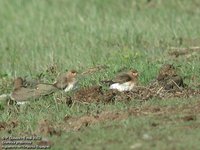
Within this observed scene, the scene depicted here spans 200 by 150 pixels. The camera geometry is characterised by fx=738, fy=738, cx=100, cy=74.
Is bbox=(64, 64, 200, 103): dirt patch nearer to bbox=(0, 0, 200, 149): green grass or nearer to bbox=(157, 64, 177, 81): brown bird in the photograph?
bbox=(157, 64, 177, 81): brown bird

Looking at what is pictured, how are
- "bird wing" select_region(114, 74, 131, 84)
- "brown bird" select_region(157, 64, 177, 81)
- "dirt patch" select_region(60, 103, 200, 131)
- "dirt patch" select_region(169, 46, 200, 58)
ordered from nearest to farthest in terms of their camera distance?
1. "dirt patch" select_region(60, 103, 200, 131)
2. "bird wing" select_region(114, 74, 131, 84)
3. "brown bird" select_region(157, 64, 177, 81)
4. "dirt patch" select_region(169, 46, 200, 58)

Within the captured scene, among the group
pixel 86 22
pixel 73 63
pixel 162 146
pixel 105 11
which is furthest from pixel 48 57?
pixel 162 146

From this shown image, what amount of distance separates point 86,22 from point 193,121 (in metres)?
8.36

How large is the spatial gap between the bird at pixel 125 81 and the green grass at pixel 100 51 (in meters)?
0.45

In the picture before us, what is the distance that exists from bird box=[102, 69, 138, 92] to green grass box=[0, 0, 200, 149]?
45cm

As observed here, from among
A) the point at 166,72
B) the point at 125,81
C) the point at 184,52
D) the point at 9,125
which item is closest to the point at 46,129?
the point at 9,125

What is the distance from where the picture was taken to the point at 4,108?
10398 mm

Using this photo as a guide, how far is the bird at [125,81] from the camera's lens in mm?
10110

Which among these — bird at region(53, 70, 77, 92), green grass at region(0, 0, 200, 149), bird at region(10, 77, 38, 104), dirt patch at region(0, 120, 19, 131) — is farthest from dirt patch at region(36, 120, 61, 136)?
bird at region(53, 70, 77, 92)

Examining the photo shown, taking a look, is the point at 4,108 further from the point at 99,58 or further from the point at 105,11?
the point at 105,11

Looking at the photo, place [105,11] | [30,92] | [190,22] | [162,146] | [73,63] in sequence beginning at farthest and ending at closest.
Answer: [105,11] → [190,22] → [73,63] → [30,92] → [162,146]

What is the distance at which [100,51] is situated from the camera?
13.8 meters

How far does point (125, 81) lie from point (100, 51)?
147 inches

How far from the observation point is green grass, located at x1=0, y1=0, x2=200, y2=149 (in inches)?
316
